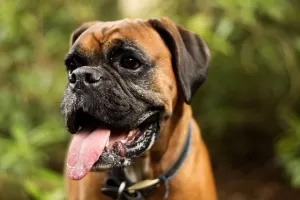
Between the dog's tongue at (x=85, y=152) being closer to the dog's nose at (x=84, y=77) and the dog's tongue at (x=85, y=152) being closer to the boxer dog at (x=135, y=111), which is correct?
the boxer dog at (x=135, y=111)

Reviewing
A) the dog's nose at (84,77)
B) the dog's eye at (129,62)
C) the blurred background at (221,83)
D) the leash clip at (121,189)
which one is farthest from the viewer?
the blurred background at (221,83)

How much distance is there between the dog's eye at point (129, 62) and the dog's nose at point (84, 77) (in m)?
0.16

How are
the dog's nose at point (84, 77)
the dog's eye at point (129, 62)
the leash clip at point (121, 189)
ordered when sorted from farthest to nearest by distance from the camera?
the leash clip at point (121, 189) → the dog's eye at point (129, 62) → the dog's nose at point (84, 77)

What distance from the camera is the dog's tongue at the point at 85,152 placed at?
8.04 feet

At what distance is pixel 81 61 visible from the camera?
2615 mm

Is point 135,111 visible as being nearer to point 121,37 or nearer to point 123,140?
point 123,140

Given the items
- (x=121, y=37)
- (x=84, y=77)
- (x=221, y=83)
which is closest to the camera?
(x=84, y=77)

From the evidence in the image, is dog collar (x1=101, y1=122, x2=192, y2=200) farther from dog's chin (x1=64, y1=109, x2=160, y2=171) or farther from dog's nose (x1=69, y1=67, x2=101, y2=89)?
dog's nose (x1=69, y1=67, x2=101, y2=89)

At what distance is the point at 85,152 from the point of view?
8.14 ft

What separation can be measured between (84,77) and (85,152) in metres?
0.33

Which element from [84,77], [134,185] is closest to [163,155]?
[134,185]

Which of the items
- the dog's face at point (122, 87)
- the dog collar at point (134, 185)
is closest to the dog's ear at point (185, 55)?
the dog's face at point (122, 87)

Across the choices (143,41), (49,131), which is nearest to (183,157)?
(143,41)

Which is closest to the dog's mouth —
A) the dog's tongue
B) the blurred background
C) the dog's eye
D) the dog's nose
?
the dog's tongue
